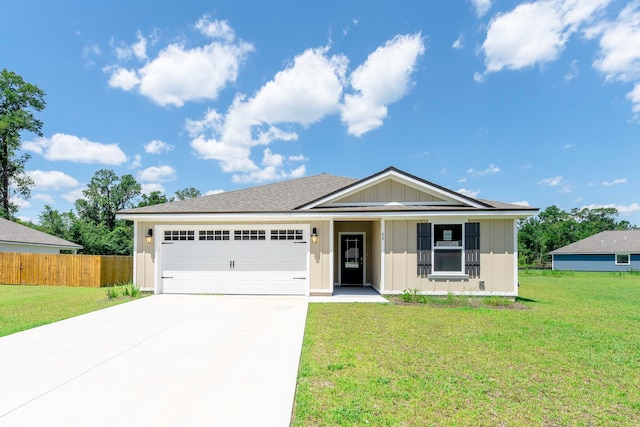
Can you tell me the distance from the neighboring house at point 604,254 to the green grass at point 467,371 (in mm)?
30004

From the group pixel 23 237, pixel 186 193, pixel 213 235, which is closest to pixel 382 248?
pixel 213 235

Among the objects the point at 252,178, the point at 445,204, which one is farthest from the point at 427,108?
the point at 252,178

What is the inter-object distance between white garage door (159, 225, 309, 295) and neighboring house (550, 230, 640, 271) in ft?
112

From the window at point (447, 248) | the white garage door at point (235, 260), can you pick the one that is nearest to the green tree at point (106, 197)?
the white garage door at point (235, 260)

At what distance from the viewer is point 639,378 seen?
3881 mm

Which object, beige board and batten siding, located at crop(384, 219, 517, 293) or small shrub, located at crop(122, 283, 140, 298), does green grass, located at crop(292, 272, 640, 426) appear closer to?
beige board and batten siding, located at crop(384, 219, 517, 293)

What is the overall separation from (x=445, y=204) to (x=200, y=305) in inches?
308

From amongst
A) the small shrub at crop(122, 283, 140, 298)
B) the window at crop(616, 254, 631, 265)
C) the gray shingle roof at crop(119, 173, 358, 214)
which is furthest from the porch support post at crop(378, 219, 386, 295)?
the window at crop(616, 254, 631, 265)

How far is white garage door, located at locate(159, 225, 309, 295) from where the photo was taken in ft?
33.0

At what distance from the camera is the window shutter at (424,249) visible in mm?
9648

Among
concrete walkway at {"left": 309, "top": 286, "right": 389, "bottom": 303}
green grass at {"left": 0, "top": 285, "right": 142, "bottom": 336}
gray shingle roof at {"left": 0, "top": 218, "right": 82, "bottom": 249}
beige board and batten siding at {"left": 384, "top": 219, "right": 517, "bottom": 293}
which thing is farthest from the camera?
gray shingle roof at {"left": 0, "top": 218, "right": 82, "bottom": 249}

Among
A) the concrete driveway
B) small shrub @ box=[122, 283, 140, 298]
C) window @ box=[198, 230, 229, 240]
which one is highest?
window @ box=[198, 230, 229, 240]

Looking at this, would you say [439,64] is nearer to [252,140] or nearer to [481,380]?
[252,140]

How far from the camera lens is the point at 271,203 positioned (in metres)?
10.8
